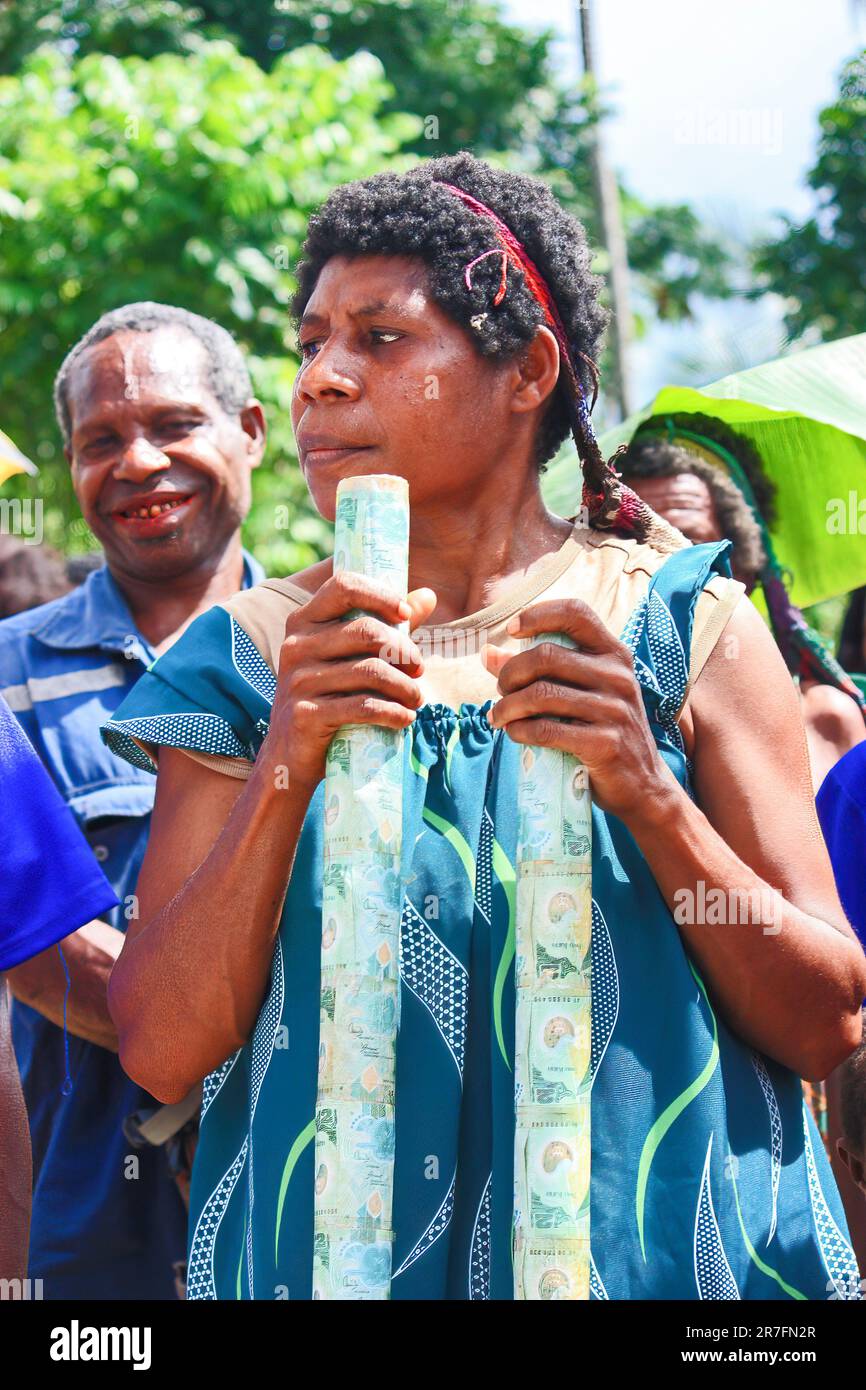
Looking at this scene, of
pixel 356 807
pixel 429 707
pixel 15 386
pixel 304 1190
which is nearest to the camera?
pixel 356 807

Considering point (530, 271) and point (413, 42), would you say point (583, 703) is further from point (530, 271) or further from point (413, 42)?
point (413, 42)

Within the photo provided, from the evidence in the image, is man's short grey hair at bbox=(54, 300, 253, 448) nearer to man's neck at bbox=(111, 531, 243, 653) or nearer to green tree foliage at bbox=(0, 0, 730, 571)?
man's neck at bbox=(111, 531, 243, 653)

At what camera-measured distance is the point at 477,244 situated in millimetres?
2623

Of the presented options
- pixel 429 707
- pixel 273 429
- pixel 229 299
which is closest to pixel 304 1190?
pixel 429 707

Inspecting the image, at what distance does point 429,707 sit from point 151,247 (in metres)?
8.94

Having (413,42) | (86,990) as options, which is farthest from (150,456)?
(413,42)

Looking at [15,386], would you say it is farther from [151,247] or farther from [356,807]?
[356,807]

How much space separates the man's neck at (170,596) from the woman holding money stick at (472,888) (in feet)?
4.70

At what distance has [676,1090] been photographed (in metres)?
2.25

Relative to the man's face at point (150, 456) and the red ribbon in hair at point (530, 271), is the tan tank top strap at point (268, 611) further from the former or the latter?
the man's face at point (150, 456)

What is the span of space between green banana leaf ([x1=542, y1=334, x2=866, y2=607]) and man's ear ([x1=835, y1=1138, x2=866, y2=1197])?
1459 millimetres

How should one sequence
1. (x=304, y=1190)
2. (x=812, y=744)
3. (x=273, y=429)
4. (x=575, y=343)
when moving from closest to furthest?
(x=304, y=1190) < (x=575, y=343) < (x=812, y=744) < (x=273, y=429)

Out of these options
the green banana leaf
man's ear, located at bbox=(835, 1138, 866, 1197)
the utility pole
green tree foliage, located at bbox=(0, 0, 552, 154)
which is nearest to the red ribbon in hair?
the green banana leaf

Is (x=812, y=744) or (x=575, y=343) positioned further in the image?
(x=812, y=744)
